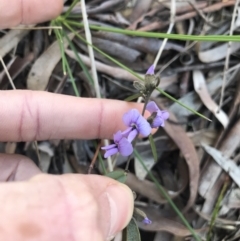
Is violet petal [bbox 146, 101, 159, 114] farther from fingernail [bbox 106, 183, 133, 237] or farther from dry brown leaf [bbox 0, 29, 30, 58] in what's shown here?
dry brown leaf [bbox 0, 29, 30, 58]

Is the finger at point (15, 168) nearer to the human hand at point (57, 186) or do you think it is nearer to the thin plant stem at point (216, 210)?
the human hand at point (57, 186)

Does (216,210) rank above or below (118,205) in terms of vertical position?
below

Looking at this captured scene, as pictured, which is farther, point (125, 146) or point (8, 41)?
point (8, 41)

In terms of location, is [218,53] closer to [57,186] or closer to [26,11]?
[26,11]

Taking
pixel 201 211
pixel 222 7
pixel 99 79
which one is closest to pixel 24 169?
pixel 99 79

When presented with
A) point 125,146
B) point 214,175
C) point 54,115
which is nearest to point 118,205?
point 125,146

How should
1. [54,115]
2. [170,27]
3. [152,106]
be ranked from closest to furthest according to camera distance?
1. [152,106]
2. [54,115]
3. [170,27]

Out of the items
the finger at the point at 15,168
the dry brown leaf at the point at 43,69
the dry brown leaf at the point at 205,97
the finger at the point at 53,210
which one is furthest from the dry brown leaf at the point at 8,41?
the finger at the point at 53,210
